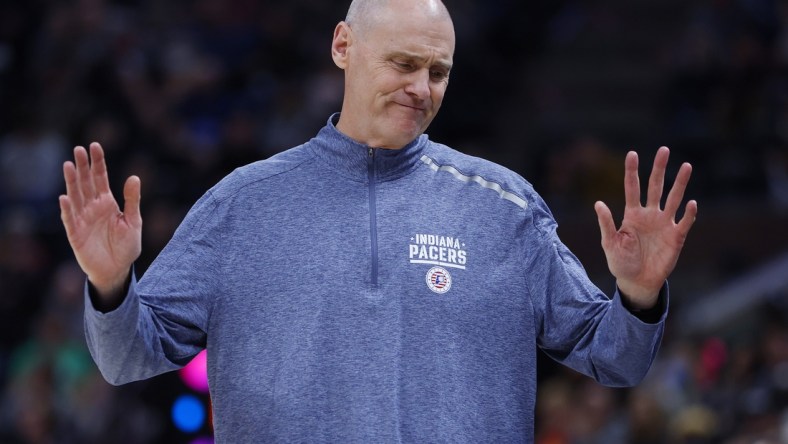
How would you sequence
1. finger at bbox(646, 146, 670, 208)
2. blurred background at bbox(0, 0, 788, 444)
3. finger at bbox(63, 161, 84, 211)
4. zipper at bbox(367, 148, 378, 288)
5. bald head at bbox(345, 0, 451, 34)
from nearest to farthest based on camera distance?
finger at bbox(63, 161, 84, 211) → finger at bbox(646, 146, 670, 208) → zipper at bbox(367, 148, 378, 288) → bald head at bbox(345, 0, 451, 34) → blurred background at bbox(0, 0, 788, 444)

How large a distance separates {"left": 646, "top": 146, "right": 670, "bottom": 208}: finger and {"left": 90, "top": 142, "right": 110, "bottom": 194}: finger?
124 centimetres

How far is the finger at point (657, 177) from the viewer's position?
3.34m

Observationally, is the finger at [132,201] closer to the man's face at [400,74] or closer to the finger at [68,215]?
the finger at [68,215]

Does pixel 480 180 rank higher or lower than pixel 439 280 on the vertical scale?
higher

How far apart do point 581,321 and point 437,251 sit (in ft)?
1.28

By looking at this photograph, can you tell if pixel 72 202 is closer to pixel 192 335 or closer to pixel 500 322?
pixel 192 335

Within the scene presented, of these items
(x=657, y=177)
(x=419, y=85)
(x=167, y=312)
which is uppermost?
(x=419, y=85)

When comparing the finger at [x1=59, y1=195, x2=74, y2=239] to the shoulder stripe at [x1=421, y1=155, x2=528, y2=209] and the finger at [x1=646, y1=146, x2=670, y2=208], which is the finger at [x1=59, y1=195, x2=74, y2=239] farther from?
the finger at [x1=646, y1=146, x2=670, y2=208]

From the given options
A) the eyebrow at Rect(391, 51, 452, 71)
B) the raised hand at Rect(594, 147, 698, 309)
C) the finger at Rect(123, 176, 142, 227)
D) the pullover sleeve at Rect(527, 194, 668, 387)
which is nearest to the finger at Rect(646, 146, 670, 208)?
the raised hand at Rect(594, 147, 698, 309)

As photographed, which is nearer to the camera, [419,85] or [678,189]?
[678,189]

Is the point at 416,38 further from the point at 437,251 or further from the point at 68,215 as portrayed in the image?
the point at 68,215

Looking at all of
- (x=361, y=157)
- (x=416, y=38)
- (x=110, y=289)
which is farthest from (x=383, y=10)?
(x=110, y=289)

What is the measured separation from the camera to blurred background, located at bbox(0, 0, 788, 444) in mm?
8289

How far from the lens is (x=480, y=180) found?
12.1 feet
